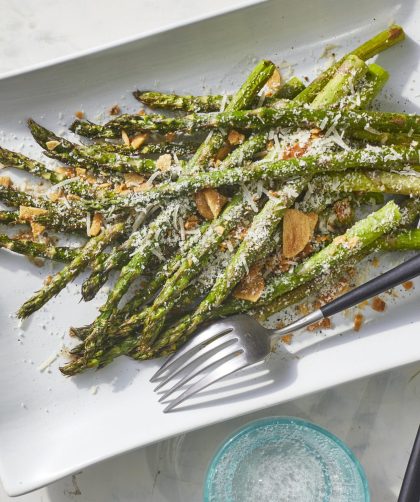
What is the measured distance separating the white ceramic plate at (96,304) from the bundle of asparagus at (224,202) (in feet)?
0.40

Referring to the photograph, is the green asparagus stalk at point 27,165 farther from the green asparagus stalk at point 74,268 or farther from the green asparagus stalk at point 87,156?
the green asparagus stalk at point 74,268

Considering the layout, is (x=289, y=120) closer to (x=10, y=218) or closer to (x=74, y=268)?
(x=74, y=268)

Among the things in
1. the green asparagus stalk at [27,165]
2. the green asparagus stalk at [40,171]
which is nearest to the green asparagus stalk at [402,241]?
the green asparagus stalk at [40,171]

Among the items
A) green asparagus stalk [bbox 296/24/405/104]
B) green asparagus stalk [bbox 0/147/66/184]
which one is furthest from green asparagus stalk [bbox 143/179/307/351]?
green asparagus stalk [bbox 0/147/66/184]

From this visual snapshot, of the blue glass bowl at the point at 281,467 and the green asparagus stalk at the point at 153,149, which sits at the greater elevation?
the green asparagus stalk at the point at 153,149

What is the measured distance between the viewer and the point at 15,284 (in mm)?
2480

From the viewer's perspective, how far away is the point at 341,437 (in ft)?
8.50

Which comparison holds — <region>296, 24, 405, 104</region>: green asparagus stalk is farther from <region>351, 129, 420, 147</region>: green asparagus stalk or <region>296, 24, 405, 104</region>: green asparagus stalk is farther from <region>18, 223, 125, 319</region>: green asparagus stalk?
<region>18, 223, 125, 319</region>: green asparagus stalk

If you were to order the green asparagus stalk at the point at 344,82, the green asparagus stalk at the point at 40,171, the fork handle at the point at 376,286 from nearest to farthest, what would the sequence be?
the fork handle at the point at 376,286
the green asparagus stalk at the point at 344,82
the green asparagus stalk at the point at 40,171

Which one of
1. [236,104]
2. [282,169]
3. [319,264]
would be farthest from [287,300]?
[236,104]

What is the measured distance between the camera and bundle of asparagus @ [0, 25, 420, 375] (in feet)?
7.30

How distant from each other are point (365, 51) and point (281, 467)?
71.1 inches

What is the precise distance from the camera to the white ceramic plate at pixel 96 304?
2357 millimetres

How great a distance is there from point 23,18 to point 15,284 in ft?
4.06
